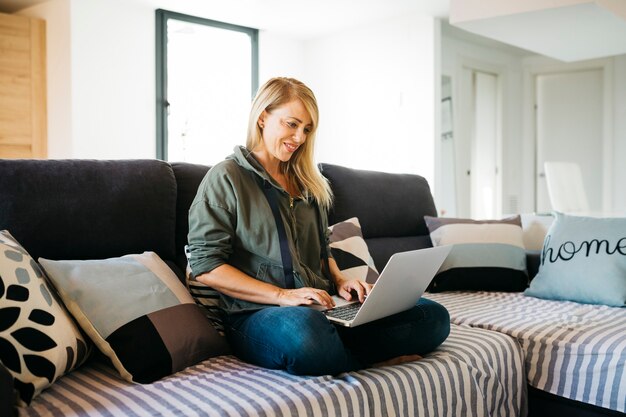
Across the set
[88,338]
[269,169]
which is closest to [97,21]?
[269,169]

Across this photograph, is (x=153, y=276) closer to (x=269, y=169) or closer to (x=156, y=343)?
(x=156, y=343)

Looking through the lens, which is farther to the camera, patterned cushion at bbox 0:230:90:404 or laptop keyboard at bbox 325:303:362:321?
laptop keyboard at bbox 325:303:362:321

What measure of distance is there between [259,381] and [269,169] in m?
0.71

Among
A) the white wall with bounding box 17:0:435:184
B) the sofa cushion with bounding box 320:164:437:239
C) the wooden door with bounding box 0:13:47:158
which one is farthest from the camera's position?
the white wall with bounding box 17:0:435:184

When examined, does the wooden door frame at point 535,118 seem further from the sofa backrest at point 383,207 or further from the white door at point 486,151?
the sofa backrest at point 383,207

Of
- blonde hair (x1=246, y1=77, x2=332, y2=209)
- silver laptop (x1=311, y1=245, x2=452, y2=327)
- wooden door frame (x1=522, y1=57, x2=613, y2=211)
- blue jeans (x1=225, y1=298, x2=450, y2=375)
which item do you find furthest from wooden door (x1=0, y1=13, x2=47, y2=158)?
wooden door frame (x1=522, y1=57, x2=613, y2=211)

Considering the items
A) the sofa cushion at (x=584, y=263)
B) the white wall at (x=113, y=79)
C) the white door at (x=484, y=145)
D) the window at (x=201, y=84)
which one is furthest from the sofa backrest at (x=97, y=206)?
the white door at (x=484, y=145)

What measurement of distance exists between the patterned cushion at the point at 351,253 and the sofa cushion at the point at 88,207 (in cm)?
66

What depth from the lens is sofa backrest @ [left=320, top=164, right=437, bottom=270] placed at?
2635 mm

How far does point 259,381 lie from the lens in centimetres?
142

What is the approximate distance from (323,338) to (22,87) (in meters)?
4.80

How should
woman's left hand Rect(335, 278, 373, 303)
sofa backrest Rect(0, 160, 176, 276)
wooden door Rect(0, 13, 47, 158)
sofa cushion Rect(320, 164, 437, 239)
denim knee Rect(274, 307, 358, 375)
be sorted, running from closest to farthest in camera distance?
1. denim knee Rect(274, 307, 358, 375)
2. sofa backrest Rect(0, 160, 176, 276)
3. woman's left hand Rect(335, 278, 373, 303)
4. sofa cushion Rect(320, 164, 437, 239)
5. wooden door Rect(0, 13, 47, 158)

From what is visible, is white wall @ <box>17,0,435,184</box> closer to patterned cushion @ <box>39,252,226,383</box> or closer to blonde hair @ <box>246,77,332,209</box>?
blonde hair @ <box>246,77,332,209</box>

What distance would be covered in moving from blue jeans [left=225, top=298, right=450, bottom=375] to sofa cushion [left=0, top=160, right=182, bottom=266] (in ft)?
1.34
